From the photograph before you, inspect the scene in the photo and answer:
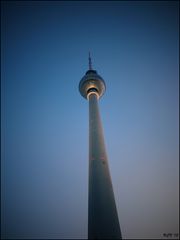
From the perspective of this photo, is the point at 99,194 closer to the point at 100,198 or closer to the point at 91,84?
the point at 100,198

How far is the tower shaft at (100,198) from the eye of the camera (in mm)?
19609

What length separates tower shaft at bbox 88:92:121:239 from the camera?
772 inches

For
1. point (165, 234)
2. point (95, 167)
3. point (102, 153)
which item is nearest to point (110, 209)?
point (95, 167)

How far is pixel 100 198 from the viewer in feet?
72.4

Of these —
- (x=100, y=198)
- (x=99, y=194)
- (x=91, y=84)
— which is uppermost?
(x=91, y=84)

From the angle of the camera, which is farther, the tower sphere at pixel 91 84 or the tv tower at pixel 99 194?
the tower sphere at pixel 91 84

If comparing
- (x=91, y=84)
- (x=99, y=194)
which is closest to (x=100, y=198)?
(x=99, y=194)

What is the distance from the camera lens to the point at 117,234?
1944 centimetres

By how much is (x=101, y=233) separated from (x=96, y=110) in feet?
71.3

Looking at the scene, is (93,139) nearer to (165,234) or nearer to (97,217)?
(97,217)

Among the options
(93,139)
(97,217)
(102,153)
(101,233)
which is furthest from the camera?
(93,139)

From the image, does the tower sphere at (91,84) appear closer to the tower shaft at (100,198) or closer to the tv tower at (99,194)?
the tv tower at (99,194)

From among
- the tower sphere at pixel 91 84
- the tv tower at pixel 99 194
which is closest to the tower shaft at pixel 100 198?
the tv tower at pixel 99 194

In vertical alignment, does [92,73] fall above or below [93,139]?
above
